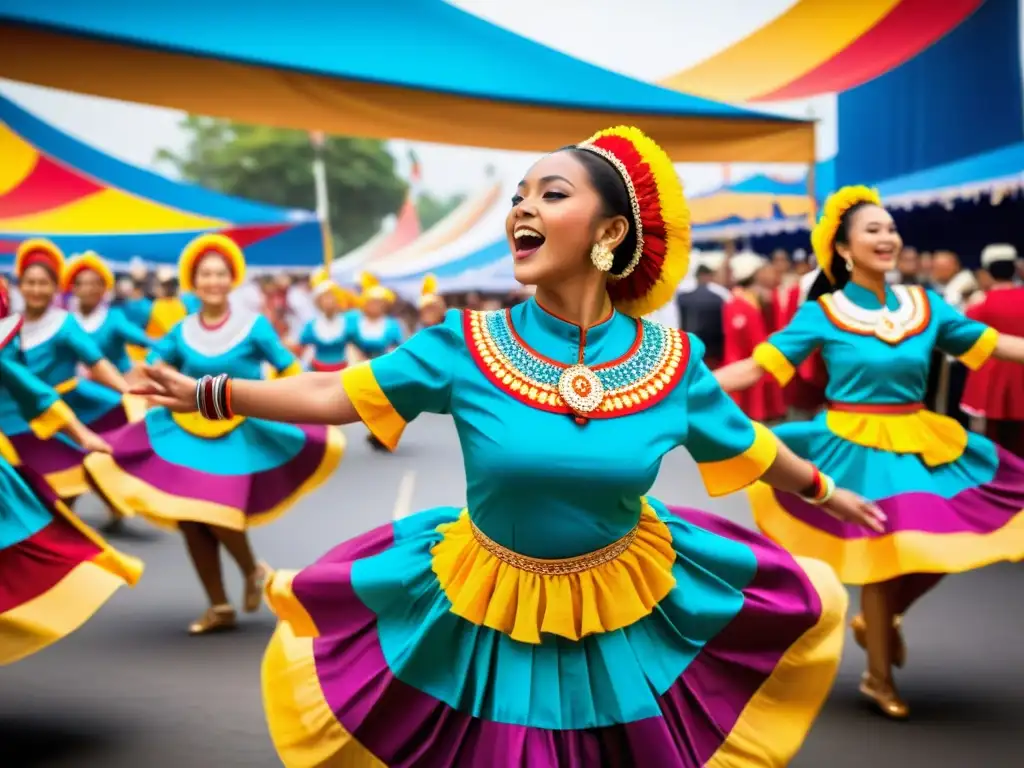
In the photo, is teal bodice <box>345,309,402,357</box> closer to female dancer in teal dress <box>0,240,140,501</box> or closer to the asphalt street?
female dancer in teal dress <box>0,240,140,501</box>

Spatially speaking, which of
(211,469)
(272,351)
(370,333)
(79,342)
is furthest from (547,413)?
(370,333)

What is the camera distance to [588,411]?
2.63 meters

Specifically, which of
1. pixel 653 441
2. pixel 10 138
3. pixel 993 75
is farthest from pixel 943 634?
pixel 10 138

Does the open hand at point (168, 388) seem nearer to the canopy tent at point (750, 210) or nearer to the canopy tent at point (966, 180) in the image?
the canopy tent at point (966, 180)

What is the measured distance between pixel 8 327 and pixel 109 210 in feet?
55.3

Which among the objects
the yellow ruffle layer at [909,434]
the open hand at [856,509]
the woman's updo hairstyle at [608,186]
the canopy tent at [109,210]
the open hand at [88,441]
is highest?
the canopy tent at [109,210]

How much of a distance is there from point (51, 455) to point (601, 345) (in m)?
5.45

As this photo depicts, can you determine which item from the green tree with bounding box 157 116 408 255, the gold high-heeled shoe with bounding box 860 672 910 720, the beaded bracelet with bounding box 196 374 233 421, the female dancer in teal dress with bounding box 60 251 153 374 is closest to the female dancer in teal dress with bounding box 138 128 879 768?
the beaded bracelet with bounding box 196 374 233 421

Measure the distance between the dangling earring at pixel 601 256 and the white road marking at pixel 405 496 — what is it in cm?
571

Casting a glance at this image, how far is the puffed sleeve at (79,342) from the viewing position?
21.5 ft

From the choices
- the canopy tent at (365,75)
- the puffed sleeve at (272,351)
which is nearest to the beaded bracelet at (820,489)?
the puffed sleeve at (272,351)

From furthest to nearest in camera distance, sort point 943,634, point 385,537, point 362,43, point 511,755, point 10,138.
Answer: point 10,138 < point 362,43 < point 943,634 < point 385,537 < point 511,755

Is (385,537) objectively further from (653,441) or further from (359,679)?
(653,441)

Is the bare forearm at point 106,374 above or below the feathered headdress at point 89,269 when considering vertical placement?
below
